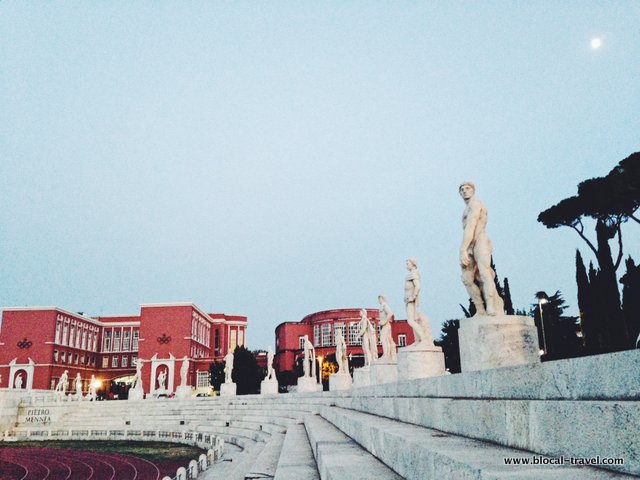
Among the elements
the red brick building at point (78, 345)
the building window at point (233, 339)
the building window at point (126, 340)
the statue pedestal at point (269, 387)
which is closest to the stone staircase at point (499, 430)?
the statue pedestal at point (269, 387)

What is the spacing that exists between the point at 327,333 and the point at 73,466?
37.8 meters

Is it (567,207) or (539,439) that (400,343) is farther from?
(539,439)

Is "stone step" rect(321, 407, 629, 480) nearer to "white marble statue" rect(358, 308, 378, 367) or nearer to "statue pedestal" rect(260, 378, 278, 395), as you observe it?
"white marble statue" rect(358, 308, 378, 367)

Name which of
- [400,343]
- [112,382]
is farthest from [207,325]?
[400,343]

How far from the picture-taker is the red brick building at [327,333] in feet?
166

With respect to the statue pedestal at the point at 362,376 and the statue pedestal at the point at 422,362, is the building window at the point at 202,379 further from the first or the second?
the statue pedestal at the point at 422,362

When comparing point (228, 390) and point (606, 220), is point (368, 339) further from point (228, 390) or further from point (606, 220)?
point (606, 220)

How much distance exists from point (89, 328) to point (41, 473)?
4784cm

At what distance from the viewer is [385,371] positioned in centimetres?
1191

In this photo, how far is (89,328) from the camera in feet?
186

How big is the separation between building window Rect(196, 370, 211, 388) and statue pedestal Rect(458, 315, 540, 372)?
163 feet

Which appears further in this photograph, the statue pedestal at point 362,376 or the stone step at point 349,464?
the statue pedestal at point 362,376

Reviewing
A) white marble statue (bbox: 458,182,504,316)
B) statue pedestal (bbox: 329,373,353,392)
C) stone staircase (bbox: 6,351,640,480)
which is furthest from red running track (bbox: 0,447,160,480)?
white marble statue (bbox: 458,182,504,316)

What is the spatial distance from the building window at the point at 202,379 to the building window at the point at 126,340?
47.1 ft
